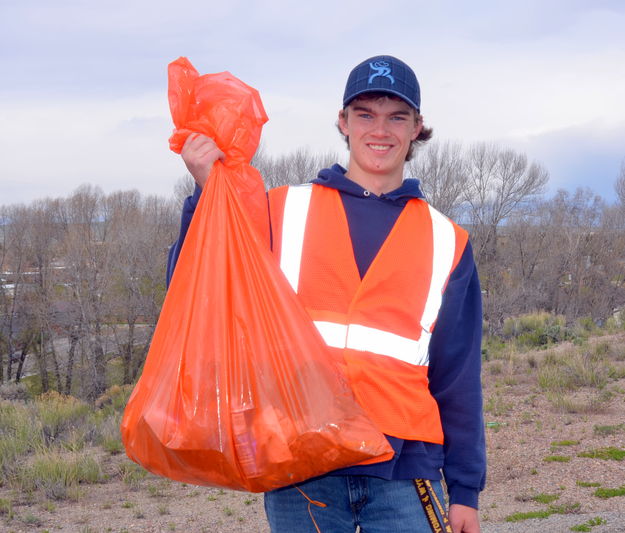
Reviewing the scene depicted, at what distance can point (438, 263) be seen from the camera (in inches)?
82.4

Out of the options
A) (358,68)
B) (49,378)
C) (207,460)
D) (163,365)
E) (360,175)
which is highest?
(358,68)

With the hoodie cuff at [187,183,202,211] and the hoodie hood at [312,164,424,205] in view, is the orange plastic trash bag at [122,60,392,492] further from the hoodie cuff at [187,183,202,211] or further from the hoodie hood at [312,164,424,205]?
the hoodie hood at [312,164,424,205]

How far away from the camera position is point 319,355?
1.80 m

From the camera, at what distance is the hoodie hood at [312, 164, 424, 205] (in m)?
2.14

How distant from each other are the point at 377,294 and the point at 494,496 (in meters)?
4.82

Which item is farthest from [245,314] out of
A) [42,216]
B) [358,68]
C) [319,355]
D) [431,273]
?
[42,216]

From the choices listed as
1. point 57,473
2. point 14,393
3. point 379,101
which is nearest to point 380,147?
point 379,101

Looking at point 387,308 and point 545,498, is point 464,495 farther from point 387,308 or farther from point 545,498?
point 545,498

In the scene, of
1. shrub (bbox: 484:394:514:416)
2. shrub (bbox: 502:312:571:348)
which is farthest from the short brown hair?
shrub (bbox: 502:312:571:348)

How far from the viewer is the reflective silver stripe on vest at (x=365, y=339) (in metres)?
1.91

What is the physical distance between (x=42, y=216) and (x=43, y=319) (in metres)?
6.44

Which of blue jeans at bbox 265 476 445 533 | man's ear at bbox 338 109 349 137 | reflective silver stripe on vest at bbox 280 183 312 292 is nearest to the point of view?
blue jeans at bbox 265 476 445 533

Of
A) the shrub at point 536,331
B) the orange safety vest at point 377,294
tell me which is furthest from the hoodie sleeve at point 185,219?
the shrub at point 536,331

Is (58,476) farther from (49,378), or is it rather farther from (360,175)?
(49,378)
